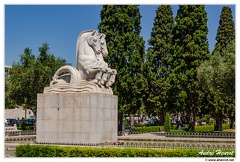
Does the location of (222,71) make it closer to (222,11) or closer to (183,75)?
(183,75)

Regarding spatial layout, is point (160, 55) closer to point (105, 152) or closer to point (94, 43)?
point (94, 43)

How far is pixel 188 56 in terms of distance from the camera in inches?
1218

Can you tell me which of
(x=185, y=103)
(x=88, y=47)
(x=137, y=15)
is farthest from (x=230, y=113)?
(x=88, y=47)

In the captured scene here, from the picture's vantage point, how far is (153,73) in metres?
39.7

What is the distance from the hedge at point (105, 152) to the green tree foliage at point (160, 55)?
2456 cm

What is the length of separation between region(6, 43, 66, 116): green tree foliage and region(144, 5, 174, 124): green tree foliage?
35.9 feet

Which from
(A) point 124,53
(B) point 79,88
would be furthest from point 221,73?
(B) point 79,88

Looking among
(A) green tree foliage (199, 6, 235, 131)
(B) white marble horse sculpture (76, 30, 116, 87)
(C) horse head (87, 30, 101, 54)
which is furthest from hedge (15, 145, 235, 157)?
(A) green tree foliage (199, 6, 235, 131)

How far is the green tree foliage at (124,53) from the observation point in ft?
98.5

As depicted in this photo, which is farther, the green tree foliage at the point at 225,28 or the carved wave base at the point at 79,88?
the green tree foliage at the point at 225,28

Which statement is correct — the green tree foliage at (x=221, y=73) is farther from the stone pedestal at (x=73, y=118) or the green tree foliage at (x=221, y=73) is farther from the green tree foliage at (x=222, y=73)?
the stone pedestal at (x=73, y=118)

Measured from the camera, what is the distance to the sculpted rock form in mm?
17547

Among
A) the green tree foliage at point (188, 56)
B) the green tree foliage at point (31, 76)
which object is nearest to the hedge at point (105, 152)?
the green tree foliage at point (31, 76)

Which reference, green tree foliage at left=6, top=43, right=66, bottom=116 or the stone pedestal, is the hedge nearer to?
the stone pedestal
